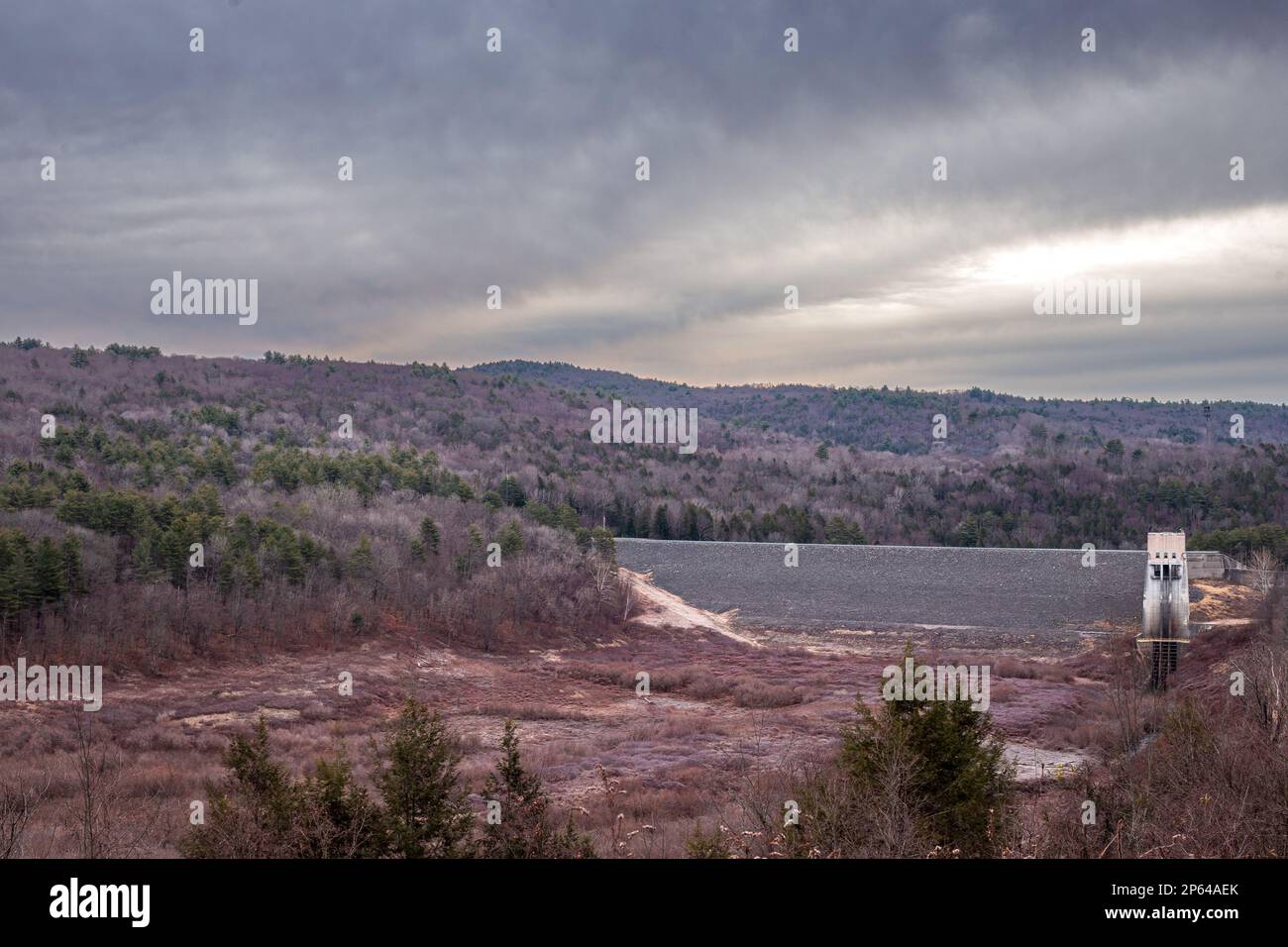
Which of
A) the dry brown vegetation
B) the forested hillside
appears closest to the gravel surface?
the dry brown vegetation

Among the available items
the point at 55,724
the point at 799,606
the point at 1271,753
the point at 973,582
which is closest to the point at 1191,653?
the point at 973,582

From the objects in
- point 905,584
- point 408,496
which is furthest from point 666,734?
point 408,496

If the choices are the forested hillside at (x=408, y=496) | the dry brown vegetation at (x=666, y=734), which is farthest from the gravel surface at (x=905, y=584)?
the forested hillside at (x=408, y=496)

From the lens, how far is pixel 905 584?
72.1 m

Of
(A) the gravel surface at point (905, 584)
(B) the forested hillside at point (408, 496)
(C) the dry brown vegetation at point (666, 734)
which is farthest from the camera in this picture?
(A) the gravel surface at point (905, 584)

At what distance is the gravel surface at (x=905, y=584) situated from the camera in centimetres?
6638

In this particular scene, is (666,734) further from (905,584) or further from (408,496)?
(408,496)

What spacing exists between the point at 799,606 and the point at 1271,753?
173 ft

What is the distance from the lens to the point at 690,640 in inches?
2485

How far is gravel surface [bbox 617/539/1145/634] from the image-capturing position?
66.4 metres

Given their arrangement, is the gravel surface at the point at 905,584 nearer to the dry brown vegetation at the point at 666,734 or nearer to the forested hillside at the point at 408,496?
the dry brown vegetation at the point at 666,734

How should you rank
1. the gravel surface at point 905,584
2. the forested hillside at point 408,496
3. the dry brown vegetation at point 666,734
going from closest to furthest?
1. the dry brown vegetation at point 666,734
2. the forested hillside at point 408,496
3. the gravel surface at point 905,584
